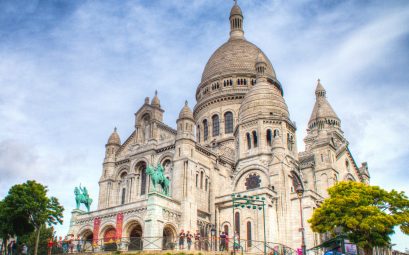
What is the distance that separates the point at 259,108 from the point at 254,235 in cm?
1765

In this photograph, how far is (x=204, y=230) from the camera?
4906 cm

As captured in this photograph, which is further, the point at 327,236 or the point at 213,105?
the point at 213,105

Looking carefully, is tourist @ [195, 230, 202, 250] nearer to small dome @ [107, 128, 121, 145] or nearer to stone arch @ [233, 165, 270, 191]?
stone arch @ [233, 165, 270, 191]

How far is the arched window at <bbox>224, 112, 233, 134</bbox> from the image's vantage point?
67875 mm

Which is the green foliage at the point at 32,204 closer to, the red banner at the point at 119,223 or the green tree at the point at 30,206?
the green tree at the point at 30,206

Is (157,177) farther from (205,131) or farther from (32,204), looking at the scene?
(205,131)

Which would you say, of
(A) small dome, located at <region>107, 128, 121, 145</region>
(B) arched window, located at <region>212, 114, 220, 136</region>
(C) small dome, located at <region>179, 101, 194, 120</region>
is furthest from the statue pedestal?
(B) arched window, located at <region>212, 114, 220, 136</region>

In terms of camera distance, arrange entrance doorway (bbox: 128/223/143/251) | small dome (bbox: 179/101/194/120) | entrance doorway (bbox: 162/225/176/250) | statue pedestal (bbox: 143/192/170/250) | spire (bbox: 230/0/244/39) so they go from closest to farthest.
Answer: statue pedestal (bbox: 143/192/170/250) → entrance doorway (bbox: 128/223/143/251) → entrance doorway (bbox: 162/225/176/250) → small dome (bbox: 179/101/194/120) → spire (bbox: 230/0/244/39)

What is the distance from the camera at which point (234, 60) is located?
7388 centimetres

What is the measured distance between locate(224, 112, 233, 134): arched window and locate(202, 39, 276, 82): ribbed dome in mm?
7457

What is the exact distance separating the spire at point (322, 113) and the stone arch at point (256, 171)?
26267 millimetres

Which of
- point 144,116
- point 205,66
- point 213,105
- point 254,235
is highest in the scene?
point 205,66

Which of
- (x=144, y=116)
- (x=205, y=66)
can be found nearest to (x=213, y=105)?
(x=205, y=66)

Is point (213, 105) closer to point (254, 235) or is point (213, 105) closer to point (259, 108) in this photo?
point (259, 108)
